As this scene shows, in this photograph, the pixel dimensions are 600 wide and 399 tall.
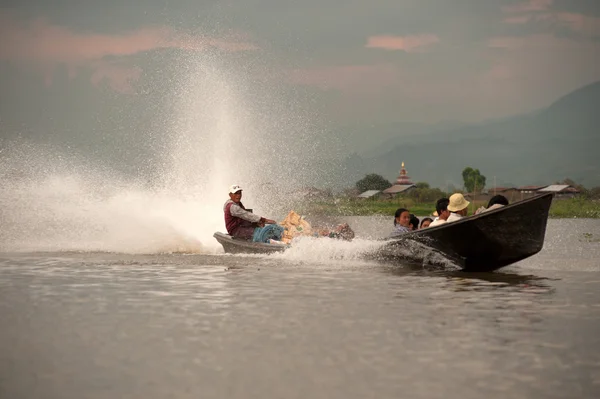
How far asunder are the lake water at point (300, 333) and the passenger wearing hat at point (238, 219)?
1724 mm

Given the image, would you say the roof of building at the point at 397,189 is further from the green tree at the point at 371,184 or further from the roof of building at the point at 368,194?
the green tree at the point at 371,184

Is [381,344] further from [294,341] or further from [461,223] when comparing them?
[461,223]

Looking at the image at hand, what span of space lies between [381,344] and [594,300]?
441 cm

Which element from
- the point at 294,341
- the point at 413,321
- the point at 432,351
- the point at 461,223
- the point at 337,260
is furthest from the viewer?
the point at 337,260

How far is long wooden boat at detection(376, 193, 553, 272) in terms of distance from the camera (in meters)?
14.5

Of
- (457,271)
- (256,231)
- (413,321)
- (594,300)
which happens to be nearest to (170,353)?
(413,321)

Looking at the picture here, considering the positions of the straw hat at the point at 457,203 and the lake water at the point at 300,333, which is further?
the straw hat at the point at 457,203

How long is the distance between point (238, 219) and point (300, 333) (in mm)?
8834

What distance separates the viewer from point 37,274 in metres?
16.4

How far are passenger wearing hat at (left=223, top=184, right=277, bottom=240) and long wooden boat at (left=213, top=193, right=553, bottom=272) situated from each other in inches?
125

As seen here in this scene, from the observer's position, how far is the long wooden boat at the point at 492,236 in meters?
14.5

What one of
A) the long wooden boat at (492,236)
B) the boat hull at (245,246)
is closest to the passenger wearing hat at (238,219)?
the boat hull at (245,246)

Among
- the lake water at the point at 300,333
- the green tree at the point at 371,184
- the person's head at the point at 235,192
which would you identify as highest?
the green tree at the point at 371,184

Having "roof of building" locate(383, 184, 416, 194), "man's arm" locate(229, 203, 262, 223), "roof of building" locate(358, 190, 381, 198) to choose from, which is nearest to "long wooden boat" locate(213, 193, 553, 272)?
"man's arm" locate(229, 203, 262, 223)
